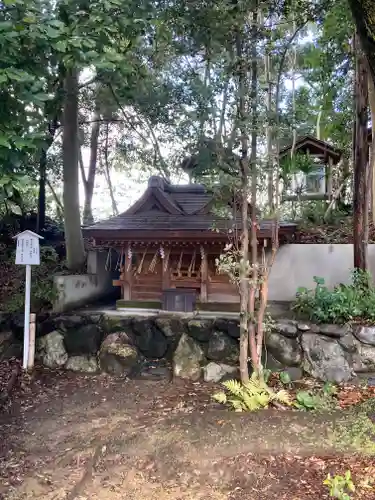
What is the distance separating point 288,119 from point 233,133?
0.75m

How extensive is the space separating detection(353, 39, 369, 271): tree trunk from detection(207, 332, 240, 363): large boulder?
106 inches

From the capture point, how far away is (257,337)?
541 centimetres

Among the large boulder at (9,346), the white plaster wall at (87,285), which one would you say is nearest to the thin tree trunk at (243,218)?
the white plaster wall at (87,285)

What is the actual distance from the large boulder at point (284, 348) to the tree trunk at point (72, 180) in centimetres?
457

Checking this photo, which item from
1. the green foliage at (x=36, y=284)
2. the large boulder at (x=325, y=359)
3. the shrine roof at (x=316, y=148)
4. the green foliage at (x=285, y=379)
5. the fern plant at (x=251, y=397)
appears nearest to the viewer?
the fern plant at (x=251, y=397)

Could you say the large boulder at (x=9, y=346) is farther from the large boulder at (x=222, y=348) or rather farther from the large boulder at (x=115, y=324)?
the large boulder at (x=222, y=348)

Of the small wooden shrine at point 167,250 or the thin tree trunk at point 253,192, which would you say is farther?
the small wooden shrine at point 167,250

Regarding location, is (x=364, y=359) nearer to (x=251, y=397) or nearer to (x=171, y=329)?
(x=251, y=397)

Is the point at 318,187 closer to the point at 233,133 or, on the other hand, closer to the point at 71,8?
the point at 233,133

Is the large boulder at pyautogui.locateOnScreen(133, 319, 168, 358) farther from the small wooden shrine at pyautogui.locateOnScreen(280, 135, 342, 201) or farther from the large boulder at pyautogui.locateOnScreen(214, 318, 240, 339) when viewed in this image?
the small wooden shrine at pyautogui.locateOnScreen(280, 135, 342, 201)

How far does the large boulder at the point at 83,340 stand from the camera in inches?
282

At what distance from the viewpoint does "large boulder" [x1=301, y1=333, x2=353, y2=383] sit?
6.18 metres

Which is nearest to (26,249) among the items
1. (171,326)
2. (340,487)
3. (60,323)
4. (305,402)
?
(60,323)

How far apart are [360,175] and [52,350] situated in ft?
20.4
